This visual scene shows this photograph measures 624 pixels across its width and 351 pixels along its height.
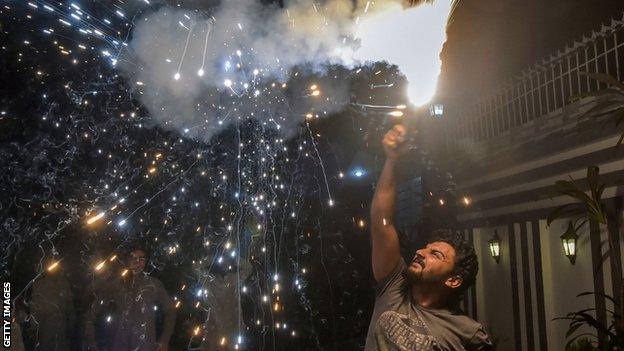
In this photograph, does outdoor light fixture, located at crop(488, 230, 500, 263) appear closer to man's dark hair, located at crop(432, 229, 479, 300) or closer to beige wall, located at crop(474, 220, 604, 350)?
beige wall, located at crop(474, 220, 604, 350)

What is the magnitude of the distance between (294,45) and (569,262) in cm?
610

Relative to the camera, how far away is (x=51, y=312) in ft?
15.9

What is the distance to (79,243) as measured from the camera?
210 inches

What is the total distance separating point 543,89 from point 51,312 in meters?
8.83

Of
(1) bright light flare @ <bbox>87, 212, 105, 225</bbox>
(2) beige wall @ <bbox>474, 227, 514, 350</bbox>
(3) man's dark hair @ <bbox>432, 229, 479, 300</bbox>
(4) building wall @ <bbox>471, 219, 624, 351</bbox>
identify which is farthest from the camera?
(2) beige wall @ <bbox>474, 227, 514, 350</bbox>

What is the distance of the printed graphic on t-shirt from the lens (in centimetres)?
254

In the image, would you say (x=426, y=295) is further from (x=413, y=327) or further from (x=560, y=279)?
(x=560, y=279)

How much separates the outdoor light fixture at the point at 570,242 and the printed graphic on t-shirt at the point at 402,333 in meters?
5.63

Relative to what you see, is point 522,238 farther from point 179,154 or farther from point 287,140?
point 179,154

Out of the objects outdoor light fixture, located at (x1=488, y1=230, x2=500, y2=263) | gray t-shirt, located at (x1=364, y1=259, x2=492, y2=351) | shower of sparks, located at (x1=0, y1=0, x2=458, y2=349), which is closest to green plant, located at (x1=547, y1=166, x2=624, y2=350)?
outdoor light fixture, located at (x1=488, y1=230, x2=500, y2=263)

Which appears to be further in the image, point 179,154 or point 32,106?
point 179,154

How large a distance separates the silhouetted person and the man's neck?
14.2 feet

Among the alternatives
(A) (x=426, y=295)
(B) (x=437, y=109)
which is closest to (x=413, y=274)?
(A) (x=426, y=295)

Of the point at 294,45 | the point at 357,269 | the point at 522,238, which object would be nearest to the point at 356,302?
the point at 357,269
